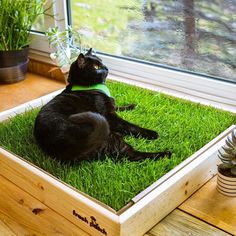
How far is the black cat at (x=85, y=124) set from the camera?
104 centimetres

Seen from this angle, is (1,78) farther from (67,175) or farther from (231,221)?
(231,221)

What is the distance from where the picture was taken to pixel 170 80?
59.8 inches

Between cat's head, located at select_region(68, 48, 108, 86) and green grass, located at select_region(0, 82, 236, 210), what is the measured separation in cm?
17

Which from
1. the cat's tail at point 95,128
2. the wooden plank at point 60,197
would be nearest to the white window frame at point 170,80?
the cat's tail at point 95,128

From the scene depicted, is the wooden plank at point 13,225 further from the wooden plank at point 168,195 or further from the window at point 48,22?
the window at point 48,22

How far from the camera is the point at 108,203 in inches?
35.8

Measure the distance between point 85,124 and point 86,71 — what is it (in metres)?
0.27

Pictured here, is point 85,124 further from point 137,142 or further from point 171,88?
point 171,88

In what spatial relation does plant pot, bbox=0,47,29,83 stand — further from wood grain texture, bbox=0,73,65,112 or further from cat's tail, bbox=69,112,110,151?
cat's tail, bbox=69,112,110,151

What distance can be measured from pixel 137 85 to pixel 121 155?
1.75 ft

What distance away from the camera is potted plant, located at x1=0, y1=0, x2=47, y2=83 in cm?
167

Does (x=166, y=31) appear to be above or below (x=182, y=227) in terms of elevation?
above

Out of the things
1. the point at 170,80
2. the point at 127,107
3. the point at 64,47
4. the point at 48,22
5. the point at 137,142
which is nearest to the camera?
the point at 137,142

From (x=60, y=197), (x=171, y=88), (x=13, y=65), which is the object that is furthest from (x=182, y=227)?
(x=13, y=65)
